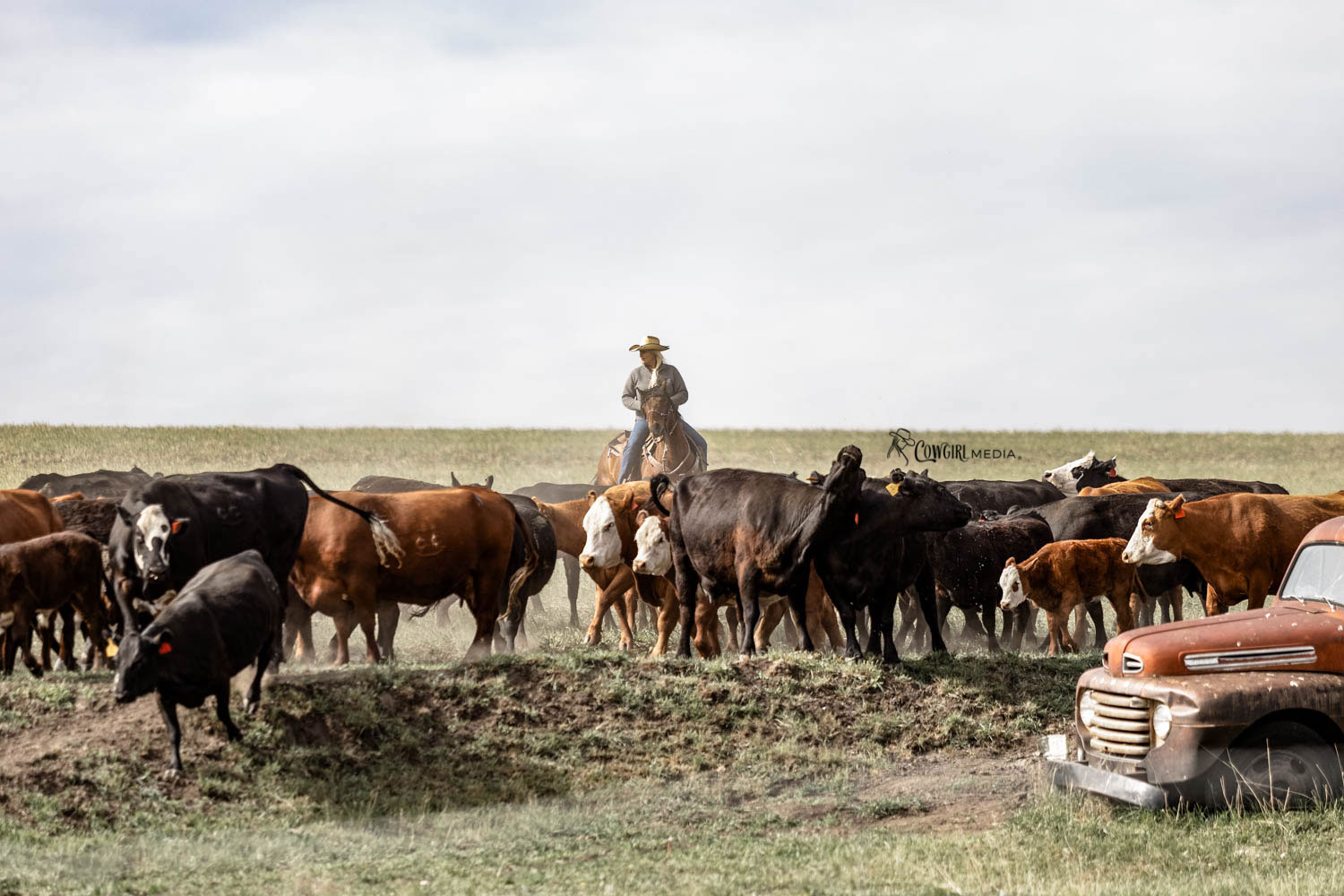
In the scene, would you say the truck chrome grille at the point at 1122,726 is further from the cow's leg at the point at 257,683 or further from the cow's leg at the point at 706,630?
the cow's leg at the point at 257,683

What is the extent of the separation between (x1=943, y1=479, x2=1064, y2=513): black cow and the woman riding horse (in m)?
4.16

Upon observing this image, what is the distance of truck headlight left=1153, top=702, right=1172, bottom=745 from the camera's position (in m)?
8.79

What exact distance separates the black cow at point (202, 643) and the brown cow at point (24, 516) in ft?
11.6

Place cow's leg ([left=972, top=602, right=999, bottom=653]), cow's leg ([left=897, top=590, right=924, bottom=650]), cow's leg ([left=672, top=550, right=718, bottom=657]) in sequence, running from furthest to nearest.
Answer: cow's leg ([left=897, top=590, right=924, bottom=650])
cow's leg ([left=972, top=602, right=999, bottom=653])
cow's leg ([left=672, top=550, right=718, bottom=657])

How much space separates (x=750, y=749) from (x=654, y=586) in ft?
12.6

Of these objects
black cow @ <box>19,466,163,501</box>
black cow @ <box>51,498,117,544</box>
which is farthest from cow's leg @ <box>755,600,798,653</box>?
black cow @ <box>19,466,163,501</box>

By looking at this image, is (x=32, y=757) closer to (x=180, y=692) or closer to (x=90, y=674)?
(x=180, y=692)

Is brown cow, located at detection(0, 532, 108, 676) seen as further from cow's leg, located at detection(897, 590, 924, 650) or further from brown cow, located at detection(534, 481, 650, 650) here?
cow's leg, located at detection(897, 590, 924, 650)

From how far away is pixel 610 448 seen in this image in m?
→ 23.2

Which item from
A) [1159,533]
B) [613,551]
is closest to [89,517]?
[613,551]

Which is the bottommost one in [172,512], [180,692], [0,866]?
[0,866]

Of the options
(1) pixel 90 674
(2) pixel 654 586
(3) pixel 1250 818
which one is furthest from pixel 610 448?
(3) pixel 1250 818

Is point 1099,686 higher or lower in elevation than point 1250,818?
higher

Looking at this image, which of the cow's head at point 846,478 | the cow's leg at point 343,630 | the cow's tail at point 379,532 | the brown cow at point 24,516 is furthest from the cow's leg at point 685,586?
the brown cow at point 24,516
